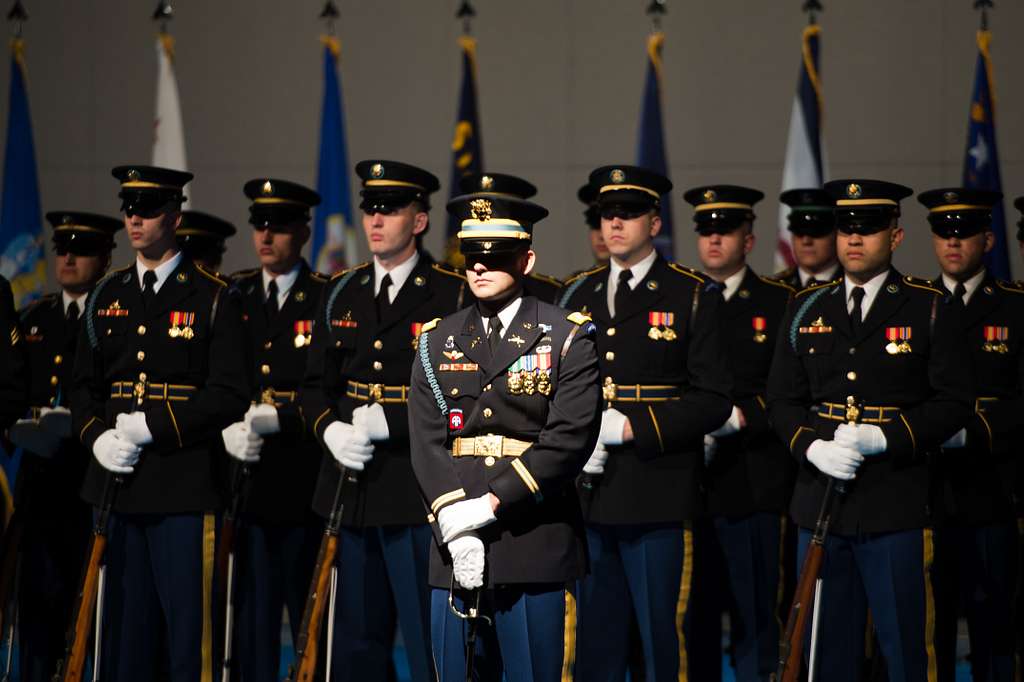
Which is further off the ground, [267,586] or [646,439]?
[646,439]

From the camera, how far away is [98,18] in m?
7.81

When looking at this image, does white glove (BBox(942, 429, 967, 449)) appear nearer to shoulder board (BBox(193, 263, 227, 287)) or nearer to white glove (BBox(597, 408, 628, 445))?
white glove (BBox(597, 408, 628, 445))

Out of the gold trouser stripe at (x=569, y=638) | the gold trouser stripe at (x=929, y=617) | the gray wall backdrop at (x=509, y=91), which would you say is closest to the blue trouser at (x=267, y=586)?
the gold trouser stripe at (x=569, y=638)

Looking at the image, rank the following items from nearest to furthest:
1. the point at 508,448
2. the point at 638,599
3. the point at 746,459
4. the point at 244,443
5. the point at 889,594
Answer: the point at 508,448 < the point at 889,594 < the point at 638,599 < the point at 244,443 < the point at 746,459

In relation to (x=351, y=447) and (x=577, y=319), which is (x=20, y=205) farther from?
(x=577, y=319)

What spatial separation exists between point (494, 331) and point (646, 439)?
3.55 feet

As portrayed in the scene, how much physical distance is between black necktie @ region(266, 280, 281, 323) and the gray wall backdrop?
239 cm

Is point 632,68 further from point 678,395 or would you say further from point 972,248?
point 678,395

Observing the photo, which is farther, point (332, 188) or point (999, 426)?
point (332, 188)

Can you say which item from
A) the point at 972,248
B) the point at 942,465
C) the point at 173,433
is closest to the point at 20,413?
the point at 173,433

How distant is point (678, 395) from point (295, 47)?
13.5 ft

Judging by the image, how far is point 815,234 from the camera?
5.77 m

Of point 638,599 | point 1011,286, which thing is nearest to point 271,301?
point 638,599

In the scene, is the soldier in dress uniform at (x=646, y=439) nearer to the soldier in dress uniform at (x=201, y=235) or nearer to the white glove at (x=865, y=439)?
the white glove at (x=865, y=439)
